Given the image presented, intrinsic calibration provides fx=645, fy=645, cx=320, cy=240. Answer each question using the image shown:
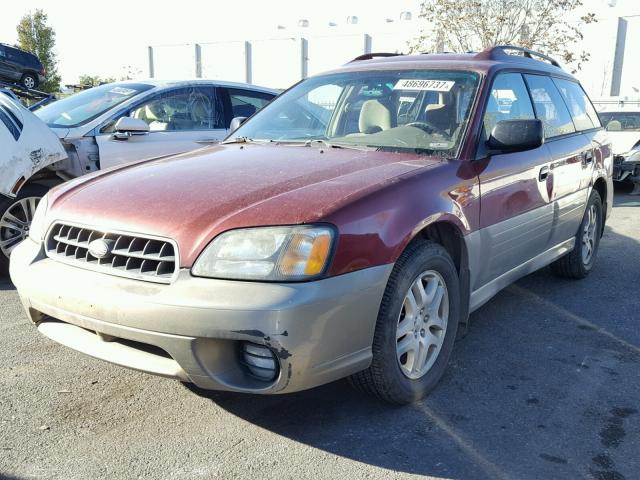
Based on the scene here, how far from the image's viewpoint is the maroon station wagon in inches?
100

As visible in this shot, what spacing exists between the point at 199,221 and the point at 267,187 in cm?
40

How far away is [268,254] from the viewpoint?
101 inches

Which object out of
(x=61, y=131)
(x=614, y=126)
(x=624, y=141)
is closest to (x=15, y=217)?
(x=61, y=131)

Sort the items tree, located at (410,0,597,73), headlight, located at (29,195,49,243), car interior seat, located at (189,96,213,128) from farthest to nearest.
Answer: tree, located at (410,0,597,73) < car interior seat, located at (189,96,213,128) < headlight, located at (29,195,49,243)

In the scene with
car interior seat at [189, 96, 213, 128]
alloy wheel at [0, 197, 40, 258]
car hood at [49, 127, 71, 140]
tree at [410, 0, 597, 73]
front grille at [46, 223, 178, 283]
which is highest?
tree at [410, 0, 597, 73]

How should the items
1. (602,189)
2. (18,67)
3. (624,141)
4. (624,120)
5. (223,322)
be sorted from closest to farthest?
(223,322), (602,189), (624,141), (624,120), (18,67)

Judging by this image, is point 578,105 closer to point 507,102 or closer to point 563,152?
point 563,152

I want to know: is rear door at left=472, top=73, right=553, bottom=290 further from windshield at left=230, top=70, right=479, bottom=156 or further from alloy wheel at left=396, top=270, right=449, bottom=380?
alloy wheel at left=396, top=270, right=449, bottom=380

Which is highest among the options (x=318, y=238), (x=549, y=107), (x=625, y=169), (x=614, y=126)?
(x=549, y=107)

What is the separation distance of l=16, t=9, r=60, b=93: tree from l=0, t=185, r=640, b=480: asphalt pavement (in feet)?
100

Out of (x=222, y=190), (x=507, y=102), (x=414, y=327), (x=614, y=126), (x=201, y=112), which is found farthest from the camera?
(x=614, y=126)

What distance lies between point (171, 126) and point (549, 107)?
3659mm

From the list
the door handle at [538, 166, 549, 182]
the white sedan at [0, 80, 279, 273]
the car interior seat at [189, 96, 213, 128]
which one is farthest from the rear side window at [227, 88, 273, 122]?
the door handle at [538, 166, 549, 182]

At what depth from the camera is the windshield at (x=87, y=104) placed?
20.0ft
